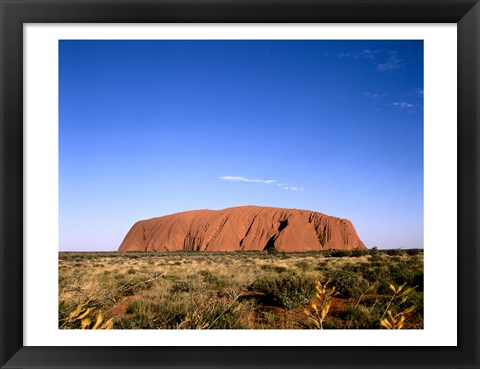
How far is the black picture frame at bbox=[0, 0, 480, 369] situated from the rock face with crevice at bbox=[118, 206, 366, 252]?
30.8 meters

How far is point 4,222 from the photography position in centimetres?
128

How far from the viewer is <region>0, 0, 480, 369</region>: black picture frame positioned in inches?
50.5

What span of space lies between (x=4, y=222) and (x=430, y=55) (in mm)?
1900

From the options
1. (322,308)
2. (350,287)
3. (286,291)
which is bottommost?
(350,287)

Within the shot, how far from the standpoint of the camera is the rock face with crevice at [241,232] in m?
32.9

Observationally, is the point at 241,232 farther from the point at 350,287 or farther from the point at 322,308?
the point at 322,308

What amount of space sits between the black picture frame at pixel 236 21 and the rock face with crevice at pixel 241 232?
30.8 m

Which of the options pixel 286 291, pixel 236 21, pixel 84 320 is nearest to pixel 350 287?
pixel 286 291

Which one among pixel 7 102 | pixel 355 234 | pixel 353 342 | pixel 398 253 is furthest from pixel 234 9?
pixel 355 234

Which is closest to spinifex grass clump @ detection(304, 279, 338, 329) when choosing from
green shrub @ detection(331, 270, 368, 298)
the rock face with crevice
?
green shrub @ detection(331, 270, 368, 298)

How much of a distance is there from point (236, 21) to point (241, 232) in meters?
34.7

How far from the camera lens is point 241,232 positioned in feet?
116

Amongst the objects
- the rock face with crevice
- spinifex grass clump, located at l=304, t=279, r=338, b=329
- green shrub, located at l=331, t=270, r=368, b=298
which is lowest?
the rock face with crevice

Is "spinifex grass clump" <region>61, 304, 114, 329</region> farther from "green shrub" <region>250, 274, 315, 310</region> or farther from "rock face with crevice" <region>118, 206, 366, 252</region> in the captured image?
"rock face with crevice" <region>118, 206, 366, 252</region>
